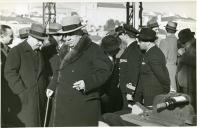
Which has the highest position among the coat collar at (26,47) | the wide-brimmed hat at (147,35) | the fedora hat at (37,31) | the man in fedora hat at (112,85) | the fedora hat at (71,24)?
the fedora hat at (71,24)

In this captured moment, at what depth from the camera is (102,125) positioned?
7.22 ft

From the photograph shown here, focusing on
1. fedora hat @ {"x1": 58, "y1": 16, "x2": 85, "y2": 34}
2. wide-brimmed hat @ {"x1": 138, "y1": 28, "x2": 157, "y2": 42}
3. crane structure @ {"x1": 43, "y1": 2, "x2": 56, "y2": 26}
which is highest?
crane structure @ {"x1": 43, "y1": 2, "x2": 56, "y2": 26}

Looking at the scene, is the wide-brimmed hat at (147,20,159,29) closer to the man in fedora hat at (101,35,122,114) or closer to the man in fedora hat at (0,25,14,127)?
the man in fedora hat at (101,35,122,114)

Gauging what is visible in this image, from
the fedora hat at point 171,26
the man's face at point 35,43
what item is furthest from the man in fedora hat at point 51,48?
the fedora hat at point 171,26

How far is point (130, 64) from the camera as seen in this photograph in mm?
3178

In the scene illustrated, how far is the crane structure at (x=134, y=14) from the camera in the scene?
289 cm

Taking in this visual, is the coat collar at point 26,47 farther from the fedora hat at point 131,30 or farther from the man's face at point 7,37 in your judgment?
the fedora hat at point 131,30

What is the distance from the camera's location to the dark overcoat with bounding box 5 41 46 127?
107 inches

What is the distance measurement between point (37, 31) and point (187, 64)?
1282mm

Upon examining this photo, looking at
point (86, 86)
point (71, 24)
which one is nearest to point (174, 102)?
point (86, 86)

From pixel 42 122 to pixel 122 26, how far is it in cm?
111

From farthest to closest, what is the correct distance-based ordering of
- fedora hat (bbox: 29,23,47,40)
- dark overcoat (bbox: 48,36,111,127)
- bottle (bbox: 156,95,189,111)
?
fedora hat (bbox: 29,23,47,40) → dark overcoat (bbox: 48,36,111,127) → bottle (bbox: 156,95,189,111)

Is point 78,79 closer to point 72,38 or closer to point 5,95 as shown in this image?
point 72,38

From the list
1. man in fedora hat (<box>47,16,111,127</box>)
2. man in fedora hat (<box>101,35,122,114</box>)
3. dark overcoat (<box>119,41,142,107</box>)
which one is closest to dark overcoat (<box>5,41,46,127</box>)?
man in fedora hat (<box>47,16,111,127</box>)
